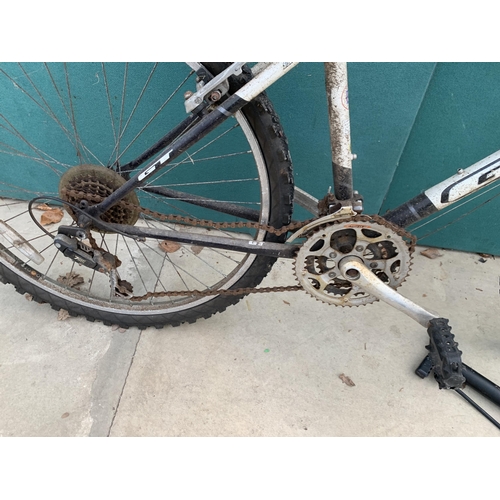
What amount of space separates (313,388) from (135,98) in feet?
5.43

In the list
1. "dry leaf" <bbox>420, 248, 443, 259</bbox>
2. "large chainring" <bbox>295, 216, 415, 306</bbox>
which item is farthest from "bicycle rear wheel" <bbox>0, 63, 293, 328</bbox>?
"dry leaf" <bbox>420, 248, 443, 259</bbox>

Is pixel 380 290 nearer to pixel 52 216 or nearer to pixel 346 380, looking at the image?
pixel 346 380

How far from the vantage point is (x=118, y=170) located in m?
1.48

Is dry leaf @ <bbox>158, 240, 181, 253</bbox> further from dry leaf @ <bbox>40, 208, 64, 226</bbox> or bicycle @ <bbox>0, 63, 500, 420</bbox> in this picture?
dry leaf @ <bbox>40, 208, 64, 226</bbox>

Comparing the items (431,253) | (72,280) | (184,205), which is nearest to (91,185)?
(72,280)

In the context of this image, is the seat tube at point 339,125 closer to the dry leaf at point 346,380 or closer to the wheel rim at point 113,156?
the wheel rim at point 113,156

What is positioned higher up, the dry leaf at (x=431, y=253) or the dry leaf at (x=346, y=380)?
the dry leaf at (x=431, y=253)

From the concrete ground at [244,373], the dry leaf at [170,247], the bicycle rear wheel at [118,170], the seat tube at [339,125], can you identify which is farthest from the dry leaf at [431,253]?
the dry leaf at [170,247]

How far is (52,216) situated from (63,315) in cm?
78

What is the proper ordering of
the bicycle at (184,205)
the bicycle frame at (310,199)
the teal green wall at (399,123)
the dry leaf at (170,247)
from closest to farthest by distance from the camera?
the bicycle frame at (310,199), the bicycle at (184,205), the teal green wall at (399,123), the dry leaf at (170,247)

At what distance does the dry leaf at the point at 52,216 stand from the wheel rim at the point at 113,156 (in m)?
0.04

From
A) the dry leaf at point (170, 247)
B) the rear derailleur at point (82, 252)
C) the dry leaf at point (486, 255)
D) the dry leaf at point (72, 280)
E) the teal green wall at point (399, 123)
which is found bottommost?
the dry leaf at point (72, 280)

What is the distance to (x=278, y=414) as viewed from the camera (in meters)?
1.55

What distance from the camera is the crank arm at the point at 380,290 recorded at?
1339 millimetres
